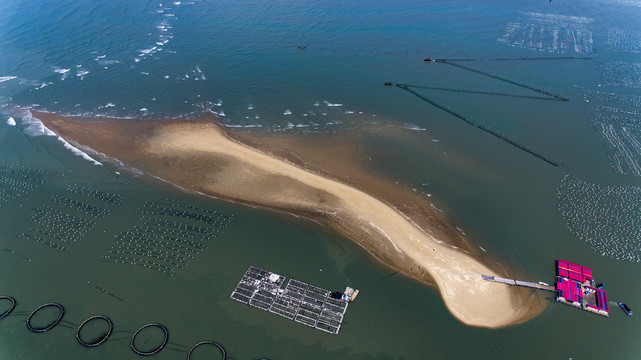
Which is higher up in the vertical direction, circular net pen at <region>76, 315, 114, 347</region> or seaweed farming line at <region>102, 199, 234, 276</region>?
seaweed farming line at <region>102, 199, 234, 276</region>

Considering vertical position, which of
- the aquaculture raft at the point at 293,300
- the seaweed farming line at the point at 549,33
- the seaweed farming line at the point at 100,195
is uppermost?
the seaweed farming line at the point at 549,33

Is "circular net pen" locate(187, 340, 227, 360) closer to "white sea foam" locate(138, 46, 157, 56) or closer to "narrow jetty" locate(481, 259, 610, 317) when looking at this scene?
"narrow jetty" locate(481, 259, 610, 317)

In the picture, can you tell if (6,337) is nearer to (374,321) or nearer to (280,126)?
(374,321)

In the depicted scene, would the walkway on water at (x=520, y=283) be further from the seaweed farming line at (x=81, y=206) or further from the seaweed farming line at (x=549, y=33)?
the seaweed farming line at (x=549, y=33)

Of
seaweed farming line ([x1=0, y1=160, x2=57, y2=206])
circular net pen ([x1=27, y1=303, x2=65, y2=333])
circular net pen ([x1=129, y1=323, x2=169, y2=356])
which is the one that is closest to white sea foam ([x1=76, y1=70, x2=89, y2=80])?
seaweed farming line ([x1=0, y1=160, x2=57, y2=206])

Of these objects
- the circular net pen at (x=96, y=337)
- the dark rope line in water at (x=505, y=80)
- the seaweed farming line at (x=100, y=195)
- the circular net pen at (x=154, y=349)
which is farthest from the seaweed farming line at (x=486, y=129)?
the circular net pen at (x=96, y=337)
